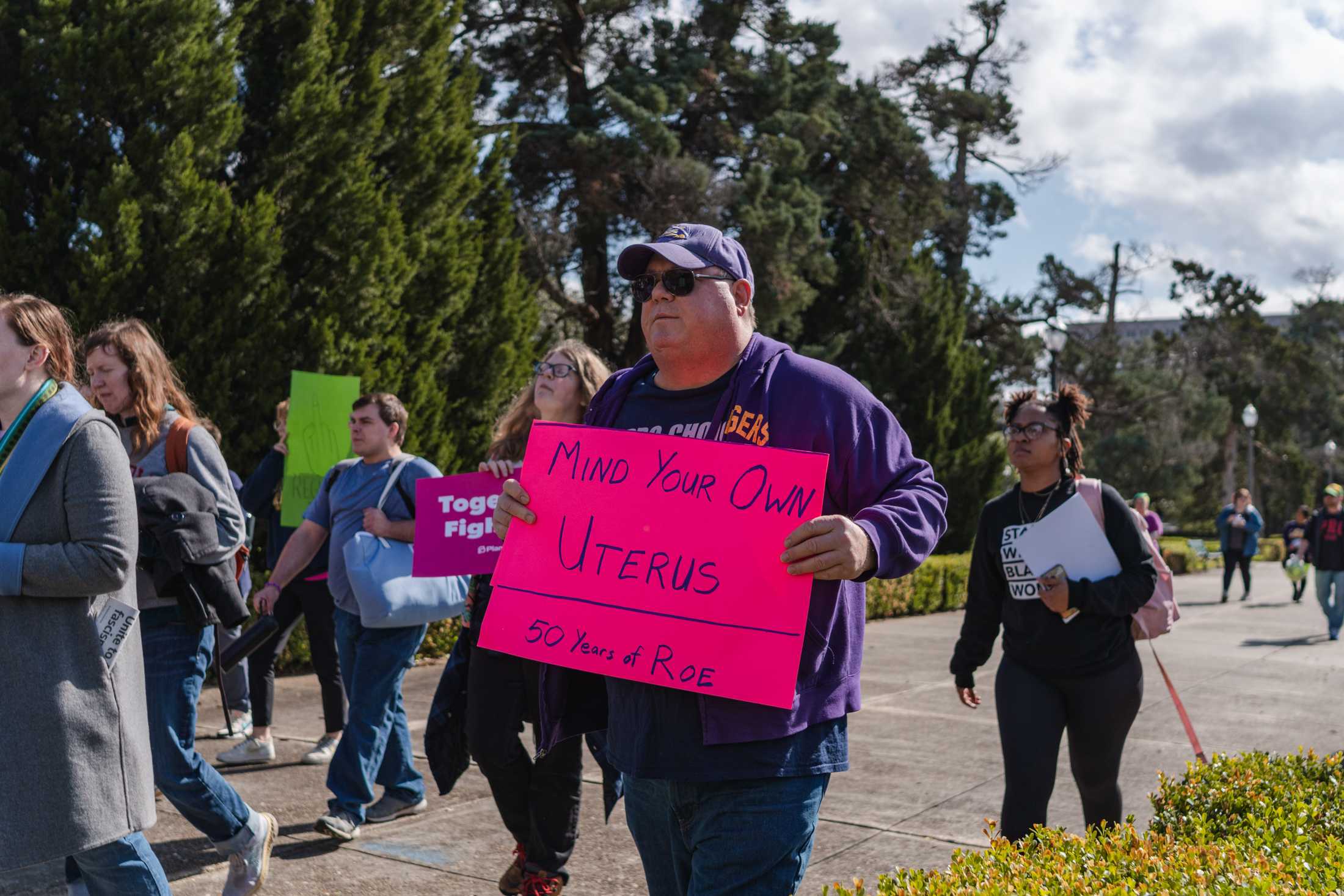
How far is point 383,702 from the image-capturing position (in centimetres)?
500

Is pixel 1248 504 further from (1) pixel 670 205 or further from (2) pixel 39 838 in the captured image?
(2) pixel 39 838

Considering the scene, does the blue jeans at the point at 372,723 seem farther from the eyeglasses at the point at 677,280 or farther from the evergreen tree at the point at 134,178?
the evergreen tree at the point at 134,178

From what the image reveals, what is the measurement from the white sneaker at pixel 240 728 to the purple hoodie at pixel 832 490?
5233 mm

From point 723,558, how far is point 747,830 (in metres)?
0.52

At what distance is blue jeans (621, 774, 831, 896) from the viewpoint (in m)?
2.26

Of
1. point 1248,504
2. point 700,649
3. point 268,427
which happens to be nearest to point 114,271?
point 268,427

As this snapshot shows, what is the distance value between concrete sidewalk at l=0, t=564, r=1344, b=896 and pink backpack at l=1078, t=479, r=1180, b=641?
1291 millimetres

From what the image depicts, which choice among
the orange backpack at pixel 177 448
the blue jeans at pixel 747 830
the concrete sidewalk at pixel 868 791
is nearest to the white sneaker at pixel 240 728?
the concrete sidewalk at pixel 868 791

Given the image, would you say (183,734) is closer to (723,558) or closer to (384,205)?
(723,558)

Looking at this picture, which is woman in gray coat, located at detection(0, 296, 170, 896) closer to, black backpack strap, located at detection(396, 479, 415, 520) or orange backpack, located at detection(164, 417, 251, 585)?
orange backpack, located at detection(164, 417, 251, 585)

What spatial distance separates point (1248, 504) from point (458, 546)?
721 inches

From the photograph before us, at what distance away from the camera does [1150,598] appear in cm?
415

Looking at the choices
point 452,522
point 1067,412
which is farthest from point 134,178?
point 1067,412

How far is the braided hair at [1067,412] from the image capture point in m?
4.37
